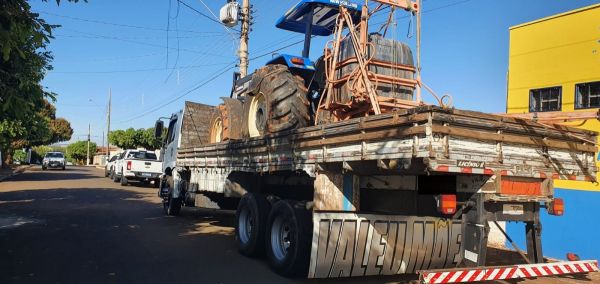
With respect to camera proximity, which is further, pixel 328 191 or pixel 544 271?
pixel 328 191

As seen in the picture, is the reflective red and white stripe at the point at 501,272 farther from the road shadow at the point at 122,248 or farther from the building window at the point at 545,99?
the building window at the point at 545,99

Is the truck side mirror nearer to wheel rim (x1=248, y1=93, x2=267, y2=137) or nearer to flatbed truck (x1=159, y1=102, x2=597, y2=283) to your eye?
wheel rim (x1=248, y1=93, x2=267, y2=137)

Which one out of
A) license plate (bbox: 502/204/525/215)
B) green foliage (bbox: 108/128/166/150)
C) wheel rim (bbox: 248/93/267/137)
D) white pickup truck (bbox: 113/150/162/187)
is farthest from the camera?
green foliage (bbox: 108/128/166/150)

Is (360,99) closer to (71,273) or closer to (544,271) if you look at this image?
(544,271)

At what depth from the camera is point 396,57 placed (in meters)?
7.18

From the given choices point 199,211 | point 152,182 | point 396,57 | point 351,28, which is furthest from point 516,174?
point 152,182

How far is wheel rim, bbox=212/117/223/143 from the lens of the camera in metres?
11.3

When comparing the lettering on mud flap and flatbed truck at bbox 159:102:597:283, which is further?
the lettering on mud flap

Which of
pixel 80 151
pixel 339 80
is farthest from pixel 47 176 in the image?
pixel 80 151

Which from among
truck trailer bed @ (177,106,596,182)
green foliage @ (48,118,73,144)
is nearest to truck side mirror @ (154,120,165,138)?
truck trailer bed @ (177,106,596,182)

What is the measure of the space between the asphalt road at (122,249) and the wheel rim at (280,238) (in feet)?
1.13

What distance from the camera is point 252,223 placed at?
7688 mm

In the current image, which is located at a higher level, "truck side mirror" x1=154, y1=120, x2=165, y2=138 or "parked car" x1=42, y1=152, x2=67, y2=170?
"truck side mirror" x1=154, y1=120, x2=165, y2=138

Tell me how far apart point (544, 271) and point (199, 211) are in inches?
463
